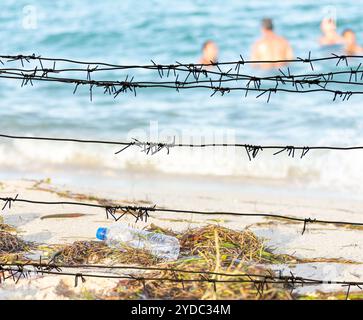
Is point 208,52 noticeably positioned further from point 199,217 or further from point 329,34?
point 199,217

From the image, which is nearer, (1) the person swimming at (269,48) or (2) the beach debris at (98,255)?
(2) the beach debris at (98,255)

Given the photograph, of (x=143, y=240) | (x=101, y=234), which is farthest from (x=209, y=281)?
(x=101, y=234)

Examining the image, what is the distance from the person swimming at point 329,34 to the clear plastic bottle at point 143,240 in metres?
13.3

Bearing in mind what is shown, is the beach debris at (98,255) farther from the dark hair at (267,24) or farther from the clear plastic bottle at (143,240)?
the dark hair at (267,24)

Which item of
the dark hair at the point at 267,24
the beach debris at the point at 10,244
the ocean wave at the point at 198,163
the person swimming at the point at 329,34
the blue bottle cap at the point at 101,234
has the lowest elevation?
the ocean wave at the point at 198,163

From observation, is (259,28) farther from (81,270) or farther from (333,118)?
(81,270)

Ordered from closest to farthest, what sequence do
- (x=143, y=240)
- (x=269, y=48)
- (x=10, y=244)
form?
(x=143, y=240) → (x=10, y=244) → (x=269, y=48)

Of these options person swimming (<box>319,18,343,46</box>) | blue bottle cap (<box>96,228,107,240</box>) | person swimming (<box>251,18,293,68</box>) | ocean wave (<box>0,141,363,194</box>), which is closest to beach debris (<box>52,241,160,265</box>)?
blue bottle cap (<box>96,228,107,240</box>)

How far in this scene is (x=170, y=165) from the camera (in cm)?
1080

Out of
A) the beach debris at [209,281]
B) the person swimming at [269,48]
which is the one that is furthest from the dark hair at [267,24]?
the beach debris at [209,281]

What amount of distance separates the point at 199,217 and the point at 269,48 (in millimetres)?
10206

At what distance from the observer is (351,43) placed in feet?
57.3

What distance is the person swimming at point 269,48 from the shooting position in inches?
638
